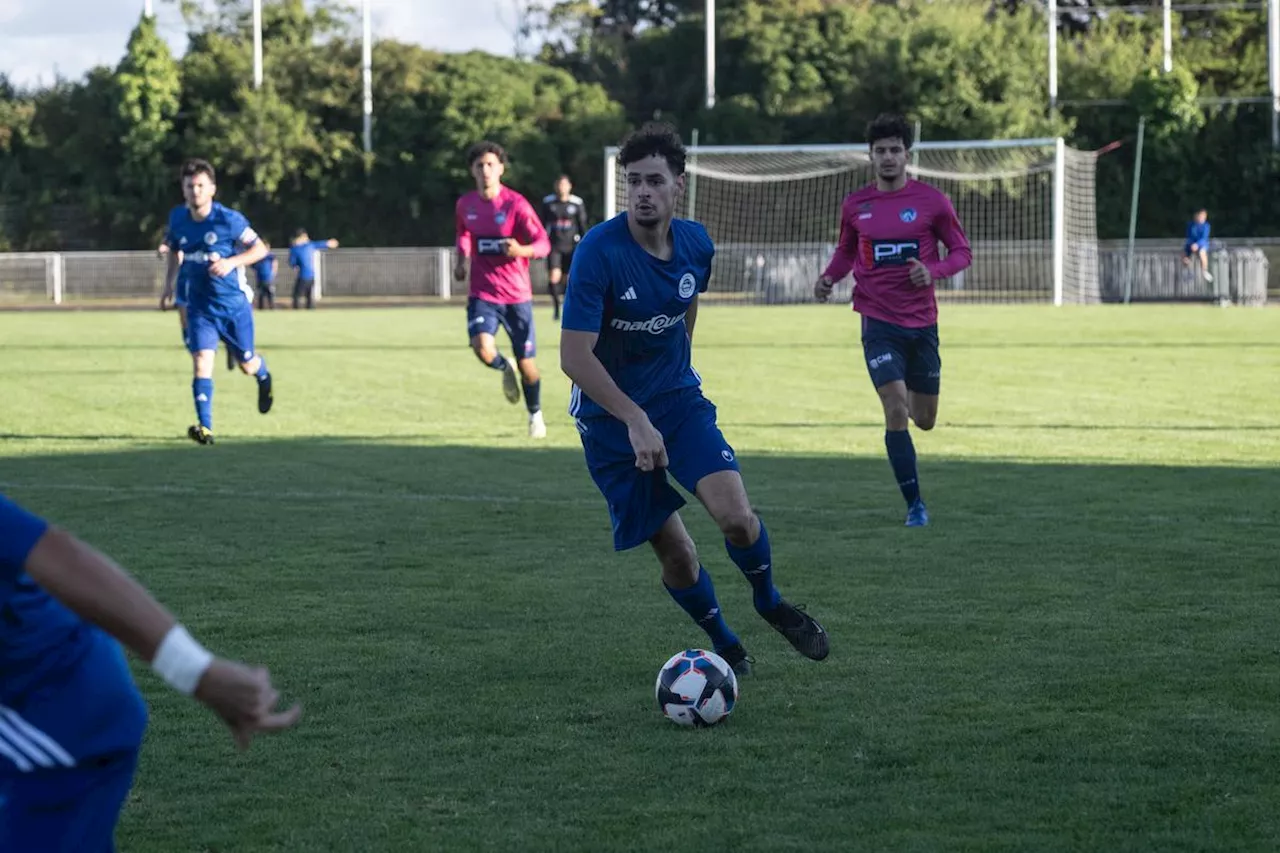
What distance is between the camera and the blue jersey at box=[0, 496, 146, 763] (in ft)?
9.04

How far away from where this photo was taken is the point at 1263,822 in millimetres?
4328

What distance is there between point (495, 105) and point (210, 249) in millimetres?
38269

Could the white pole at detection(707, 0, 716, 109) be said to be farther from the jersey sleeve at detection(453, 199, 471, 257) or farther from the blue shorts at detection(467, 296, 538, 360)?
the blue shorts at detection(467, 296, 538, 360)

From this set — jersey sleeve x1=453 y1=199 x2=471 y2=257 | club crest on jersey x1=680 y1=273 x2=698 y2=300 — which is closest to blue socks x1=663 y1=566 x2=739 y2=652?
club crest on jersey x1=680 y1=273 x2=698 y2=300

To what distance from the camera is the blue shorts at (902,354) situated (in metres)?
9.79

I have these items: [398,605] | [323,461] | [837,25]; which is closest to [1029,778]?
[398,605]

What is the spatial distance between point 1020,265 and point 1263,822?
36.7 meters

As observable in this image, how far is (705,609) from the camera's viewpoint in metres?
6.07

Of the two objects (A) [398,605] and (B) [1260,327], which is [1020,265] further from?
(A) [398,605]

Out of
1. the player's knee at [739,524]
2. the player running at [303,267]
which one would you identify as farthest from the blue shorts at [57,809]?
the player running at [303,267]

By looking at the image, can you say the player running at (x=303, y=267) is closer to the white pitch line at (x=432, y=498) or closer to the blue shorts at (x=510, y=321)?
the blue shorts at (x=510, y=321)

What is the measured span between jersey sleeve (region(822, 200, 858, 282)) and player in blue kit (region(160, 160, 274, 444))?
17.2 ft

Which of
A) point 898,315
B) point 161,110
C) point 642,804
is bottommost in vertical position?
point 642,804

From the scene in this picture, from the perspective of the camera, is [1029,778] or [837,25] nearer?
[1029,778]
